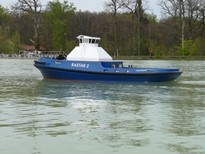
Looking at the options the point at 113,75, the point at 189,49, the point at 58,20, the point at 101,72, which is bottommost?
the point at 113,75

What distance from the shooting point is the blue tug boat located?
96.2 feet

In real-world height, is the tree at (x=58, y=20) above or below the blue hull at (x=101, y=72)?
above

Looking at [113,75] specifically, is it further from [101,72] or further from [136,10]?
[136,10]

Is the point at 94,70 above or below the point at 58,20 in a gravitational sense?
below

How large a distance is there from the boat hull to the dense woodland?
40.1m

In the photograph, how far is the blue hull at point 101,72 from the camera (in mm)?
29266

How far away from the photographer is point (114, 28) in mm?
80625

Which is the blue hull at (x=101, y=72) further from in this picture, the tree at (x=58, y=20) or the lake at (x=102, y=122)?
the tree at (x=58, y=20)

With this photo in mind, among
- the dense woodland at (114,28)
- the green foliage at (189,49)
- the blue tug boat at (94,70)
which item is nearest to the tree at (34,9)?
the dense woodland at (114,28)

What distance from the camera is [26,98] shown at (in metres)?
20.6

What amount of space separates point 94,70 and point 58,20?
53.7 m

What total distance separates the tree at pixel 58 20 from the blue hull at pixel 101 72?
162 ft

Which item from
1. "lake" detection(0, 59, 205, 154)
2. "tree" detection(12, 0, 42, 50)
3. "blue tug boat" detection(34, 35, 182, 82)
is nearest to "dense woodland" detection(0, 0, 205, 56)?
"tree" detection(12, 0, 42, 50)

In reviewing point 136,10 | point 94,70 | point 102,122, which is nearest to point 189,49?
point 136,10
